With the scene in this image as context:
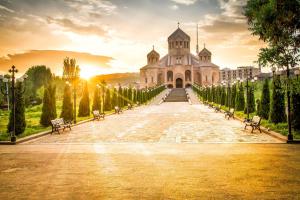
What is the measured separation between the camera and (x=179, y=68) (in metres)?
84.0

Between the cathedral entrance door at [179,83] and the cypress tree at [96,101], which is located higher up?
the cathedral entrance door at [179,83]

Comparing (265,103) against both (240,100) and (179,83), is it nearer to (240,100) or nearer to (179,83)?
(240,100)

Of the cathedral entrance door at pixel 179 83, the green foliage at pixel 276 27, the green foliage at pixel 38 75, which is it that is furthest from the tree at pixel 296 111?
the cathedral entrance door at pixel 179 83

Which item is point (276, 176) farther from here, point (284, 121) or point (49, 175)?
point (284, 121)

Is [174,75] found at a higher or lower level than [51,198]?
higher

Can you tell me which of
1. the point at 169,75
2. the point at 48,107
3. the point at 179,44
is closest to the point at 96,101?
the point at 48,107

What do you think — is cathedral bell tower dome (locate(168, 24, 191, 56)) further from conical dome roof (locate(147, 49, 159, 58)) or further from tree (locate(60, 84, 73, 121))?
Answer: tree (locate(60, 84, 73, 121))

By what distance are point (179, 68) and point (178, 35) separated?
13.4m

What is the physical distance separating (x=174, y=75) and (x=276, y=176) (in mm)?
78097

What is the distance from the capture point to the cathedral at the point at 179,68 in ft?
279

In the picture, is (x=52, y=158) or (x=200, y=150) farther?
(x=200, y=150)

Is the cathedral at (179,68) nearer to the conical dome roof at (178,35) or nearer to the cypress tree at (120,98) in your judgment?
the conical dome roof at (178,35)

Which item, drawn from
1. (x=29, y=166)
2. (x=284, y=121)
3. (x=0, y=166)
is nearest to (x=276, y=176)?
(x=29, y=166)

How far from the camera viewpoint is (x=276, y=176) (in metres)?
6.53
